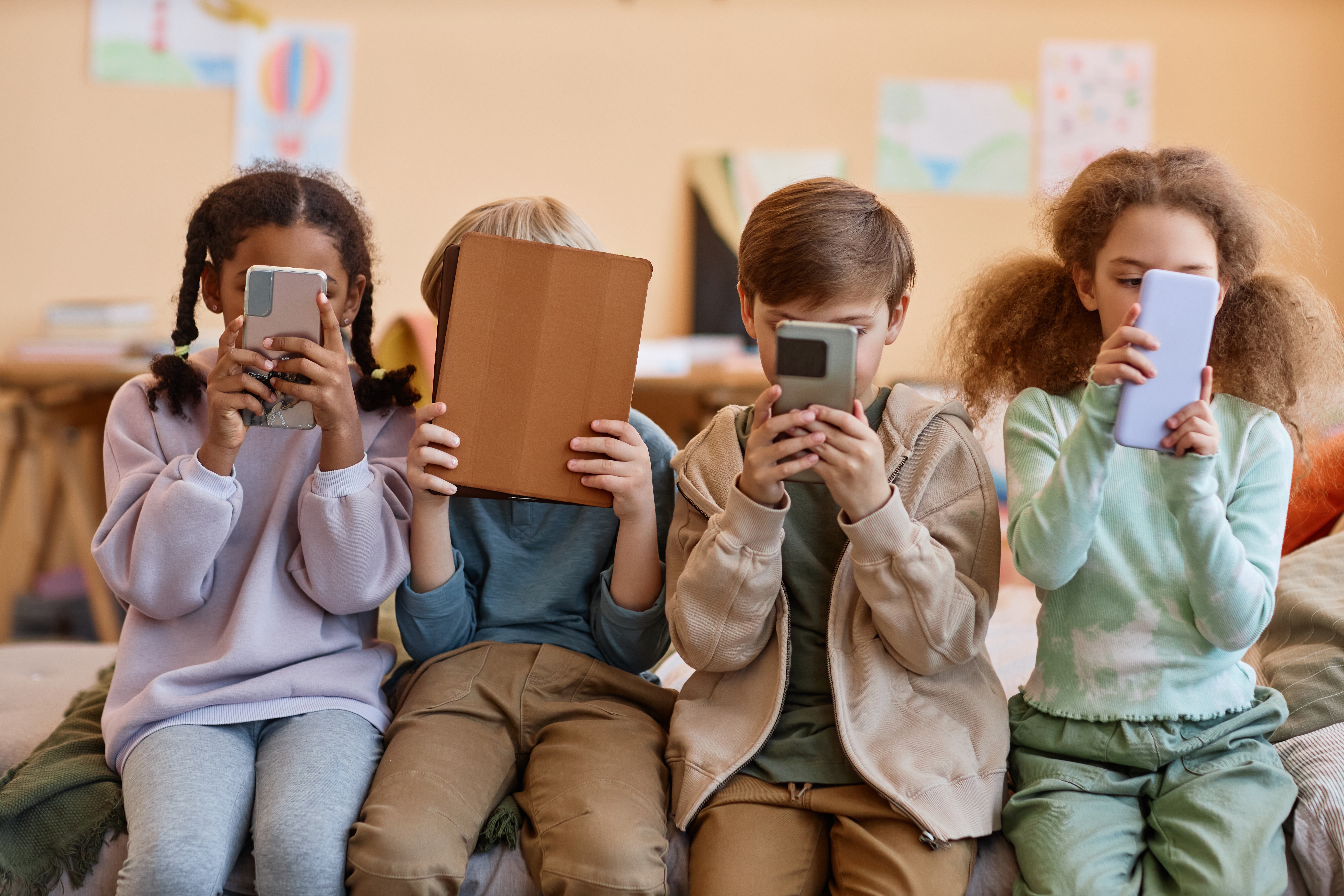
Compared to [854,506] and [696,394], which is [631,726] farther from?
[696,394]

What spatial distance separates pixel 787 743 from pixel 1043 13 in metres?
2.55

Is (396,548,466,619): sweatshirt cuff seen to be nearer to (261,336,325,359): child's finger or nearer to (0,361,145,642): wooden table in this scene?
(261,336,325,359): child's finger

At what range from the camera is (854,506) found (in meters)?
1.01

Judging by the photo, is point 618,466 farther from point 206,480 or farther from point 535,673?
point 206,480

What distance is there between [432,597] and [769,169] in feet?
6.77

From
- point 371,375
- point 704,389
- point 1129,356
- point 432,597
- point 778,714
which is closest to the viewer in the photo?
point 1129,356

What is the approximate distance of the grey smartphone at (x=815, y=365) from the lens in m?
0.98

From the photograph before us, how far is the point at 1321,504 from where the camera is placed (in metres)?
1.52

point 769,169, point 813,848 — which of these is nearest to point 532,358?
point 813,848

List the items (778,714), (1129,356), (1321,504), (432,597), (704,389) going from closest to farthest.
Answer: (1129,356)
(778,714)
(432,597)
(1321,504)
(704,389)

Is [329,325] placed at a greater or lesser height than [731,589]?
greater

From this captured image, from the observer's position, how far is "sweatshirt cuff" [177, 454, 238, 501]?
3.65 feet

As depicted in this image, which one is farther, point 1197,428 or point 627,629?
point 627,629

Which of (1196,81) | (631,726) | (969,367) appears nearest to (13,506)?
(631,726)
